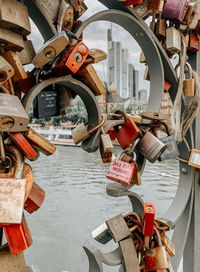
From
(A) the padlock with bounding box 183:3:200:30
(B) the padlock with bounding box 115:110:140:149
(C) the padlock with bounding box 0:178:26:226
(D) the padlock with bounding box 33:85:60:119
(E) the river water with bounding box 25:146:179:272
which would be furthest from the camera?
(E) the river water with bounding box 25:146:179:272

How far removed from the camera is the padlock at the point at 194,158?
0.70m

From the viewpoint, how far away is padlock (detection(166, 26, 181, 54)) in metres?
0.62

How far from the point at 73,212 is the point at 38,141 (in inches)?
122

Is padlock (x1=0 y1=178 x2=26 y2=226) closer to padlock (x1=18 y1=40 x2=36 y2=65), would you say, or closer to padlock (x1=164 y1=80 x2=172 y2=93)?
padlock (x1=18 y1=40 x2=36 y2=65)

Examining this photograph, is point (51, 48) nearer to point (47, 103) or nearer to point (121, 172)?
point (47, 103)

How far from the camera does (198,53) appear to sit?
29.0 inches

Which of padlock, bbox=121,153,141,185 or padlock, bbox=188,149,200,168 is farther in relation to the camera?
padlock, bbox=188,149,200,168

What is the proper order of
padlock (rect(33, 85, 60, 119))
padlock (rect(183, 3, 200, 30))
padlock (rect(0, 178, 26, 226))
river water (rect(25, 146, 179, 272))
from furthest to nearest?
river water (rect(25, 146, 179, 272))
padlock (rect(183, 3, 200, 30))
padlock (rect(33, 85, 60, 119))
padlock (rect(0, 178, 26, 226))

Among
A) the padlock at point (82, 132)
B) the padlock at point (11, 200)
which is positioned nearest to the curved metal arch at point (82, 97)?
the padlock at point (82, 132)

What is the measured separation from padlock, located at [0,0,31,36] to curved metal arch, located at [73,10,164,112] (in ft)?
0.71

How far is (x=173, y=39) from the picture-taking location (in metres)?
0.62

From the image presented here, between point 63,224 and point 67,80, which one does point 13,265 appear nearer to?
point 67,80

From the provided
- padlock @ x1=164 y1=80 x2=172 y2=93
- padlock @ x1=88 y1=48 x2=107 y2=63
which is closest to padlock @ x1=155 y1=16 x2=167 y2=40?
padlock @ x1=164 y1=80 x2=172 y2=93

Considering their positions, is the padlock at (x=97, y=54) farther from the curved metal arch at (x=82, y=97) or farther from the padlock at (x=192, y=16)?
the padlock at (x=192, y=16)
